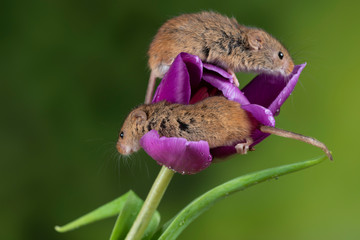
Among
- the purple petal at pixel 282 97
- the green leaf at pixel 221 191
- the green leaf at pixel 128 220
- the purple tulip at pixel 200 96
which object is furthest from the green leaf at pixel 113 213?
the purple petal at pixel 282 97

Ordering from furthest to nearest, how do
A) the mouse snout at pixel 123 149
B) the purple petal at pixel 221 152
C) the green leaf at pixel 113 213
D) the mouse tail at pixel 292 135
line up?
the green leaf at pixel 113 213, the mouse snout at pixel 123 149, the purple petal at pixel 221 152, the mouse tail at pixel 292 135

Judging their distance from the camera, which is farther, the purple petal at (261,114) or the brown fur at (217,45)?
the brown fur at (217,45)

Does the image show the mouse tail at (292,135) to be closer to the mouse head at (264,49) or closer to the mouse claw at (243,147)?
the mouse claw at (243,147)

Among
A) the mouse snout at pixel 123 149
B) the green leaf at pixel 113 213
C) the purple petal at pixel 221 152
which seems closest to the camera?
the purple petal at pixel 221 152

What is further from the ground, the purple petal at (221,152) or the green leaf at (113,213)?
the purple petal at (221,152)

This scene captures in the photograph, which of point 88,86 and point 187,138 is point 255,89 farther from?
point 88,86

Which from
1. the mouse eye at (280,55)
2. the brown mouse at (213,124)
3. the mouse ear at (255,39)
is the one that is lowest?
the brown mouse at (213,124)

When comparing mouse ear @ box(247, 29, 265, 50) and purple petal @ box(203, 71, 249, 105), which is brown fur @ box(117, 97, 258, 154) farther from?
mouse ear @ box(247, 29, 265, 50)
